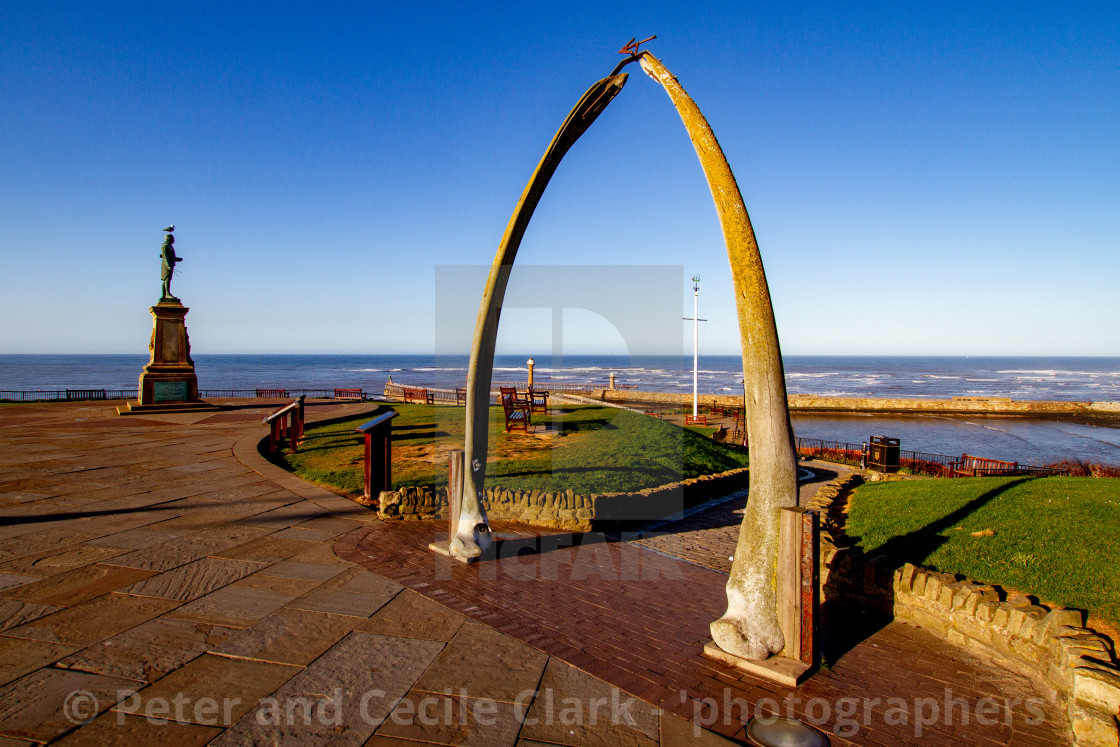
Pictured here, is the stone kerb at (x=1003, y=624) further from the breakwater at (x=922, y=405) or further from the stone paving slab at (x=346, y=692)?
the breakwater at (x=922, y=405)

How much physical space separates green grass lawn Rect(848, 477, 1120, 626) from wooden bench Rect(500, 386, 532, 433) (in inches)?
341

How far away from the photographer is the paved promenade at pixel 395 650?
3361mm

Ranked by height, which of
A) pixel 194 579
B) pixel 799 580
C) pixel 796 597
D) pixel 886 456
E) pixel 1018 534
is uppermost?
pixel 799 580

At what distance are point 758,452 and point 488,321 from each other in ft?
10.6

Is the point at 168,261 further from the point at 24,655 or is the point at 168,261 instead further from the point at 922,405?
the point at 922,405

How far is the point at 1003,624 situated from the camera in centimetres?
451

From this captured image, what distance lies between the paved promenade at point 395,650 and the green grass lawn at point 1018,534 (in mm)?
1216

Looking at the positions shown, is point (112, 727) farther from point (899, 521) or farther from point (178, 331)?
point (178, 331)

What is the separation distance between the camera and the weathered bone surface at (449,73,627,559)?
5.54m

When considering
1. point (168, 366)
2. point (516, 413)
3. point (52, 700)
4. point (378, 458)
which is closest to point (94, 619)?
point (52, 700)

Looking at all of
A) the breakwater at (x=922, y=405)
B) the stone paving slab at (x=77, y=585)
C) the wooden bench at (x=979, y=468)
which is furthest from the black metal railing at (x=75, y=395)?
the wooden bench at (x=979, y=468)

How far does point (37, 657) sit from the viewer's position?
3828 millimetres

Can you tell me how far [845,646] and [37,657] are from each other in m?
6.15

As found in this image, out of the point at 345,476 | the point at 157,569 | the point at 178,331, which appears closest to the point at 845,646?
the point at 157,569
